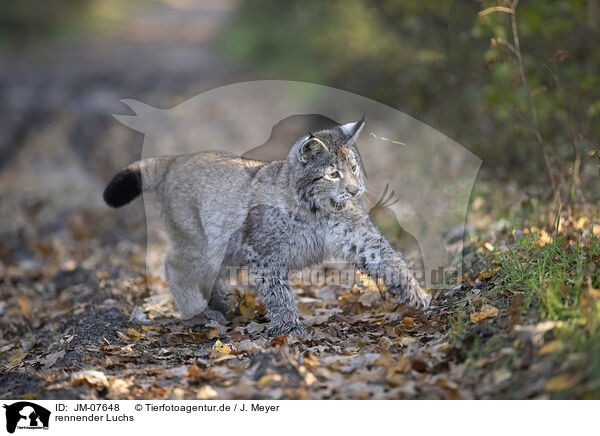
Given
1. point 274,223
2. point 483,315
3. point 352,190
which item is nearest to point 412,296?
point 483,315

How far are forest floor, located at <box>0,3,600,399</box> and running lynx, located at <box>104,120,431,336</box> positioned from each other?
0.33m

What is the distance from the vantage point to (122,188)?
18.8 feet

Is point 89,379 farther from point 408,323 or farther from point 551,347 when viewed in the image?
point 551,347

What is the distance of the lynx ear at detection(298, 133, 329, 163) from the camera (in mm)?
4879

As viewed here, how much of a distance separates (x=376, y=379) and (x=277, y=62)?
39.5 ft

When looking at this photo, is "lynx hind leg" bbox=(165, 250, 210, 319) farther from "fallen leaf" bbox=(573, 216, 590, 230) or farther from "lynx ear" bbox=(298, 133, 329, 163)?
"fallen leaf" bbox=(573, 216, 590, 230)

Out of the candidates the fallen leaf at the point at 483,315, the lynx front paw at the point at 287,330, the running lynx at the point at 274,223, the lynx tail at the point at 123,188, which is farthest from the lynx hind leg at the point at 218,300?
the fallen leaf at the point at 483,315

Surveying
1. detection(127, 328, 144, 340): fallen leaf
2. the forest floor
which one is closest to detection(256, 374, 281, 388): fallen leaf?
the forest floor

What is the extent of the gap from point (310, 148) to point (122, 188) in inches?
80.0

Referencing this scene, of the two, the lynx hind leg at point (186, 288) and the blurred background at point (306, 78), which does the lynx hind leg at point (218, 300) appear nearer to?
the lynx hind leg at point (186, 288)

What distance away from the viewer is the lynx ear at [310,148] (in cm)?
488

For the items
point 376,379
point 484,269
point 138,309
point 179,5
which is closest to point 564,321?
point 376,379
